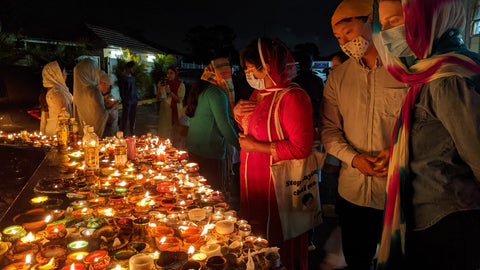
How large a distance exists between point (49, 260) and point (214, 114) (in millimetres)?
2432

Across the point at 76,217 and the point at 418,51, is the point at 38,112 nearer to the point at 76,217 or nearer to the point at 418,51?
the point at 76,217

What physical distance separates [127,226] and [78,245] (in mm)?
272

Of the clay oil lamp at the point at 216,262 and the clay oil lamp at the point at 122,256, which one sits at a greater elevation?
the clay oil lamp at the point at 216,262

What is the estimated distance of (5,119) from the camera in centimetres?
771

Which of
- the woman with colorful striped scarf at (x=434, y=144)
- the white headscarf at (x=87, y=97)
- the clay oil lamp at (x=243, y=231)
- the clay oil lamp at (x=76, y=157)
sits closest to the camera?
the woman with colorful striped scarf at (x=434, y=144)

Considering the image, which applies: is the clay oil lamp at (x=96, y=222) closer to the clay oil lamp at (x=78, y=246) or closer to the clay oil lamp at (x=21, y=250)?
the clay oil lamp at (x=78, y=246)

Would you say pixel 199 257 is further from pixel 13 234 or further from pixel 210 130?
pixel 210 130

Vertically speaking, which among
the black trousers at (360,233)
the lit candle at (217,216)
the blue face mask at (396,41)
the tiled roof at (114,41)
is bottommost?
the black trousers at (360,233)

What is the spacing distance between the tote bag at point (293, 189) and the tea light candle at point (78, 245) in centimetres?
130

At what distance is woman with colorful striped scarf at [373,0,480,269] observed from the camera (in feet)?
4.41

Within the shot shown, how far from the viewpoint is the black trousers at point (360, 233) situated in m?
2.17

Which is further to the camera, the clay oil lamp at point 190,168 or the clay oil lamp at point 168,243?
the clay oil lamp at point 190,168

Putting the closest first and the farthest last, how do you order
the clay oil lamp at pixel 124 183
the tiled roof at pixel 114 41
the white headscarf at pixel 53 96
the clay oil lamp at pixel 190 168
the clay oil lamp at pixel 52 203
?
the clay oil lamp at pixel 52 203 → the clay oil lamp at pixel 124 183 → the clay oil lamp at pixel 190 168 → the white headscarf at pixel 53 96 → the tiled roof at pixel 114 41

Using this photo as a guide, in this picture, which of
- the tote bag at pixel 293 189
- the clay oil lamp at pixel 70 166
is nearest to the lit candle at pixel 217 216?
the tote bag at pixel 293 189
